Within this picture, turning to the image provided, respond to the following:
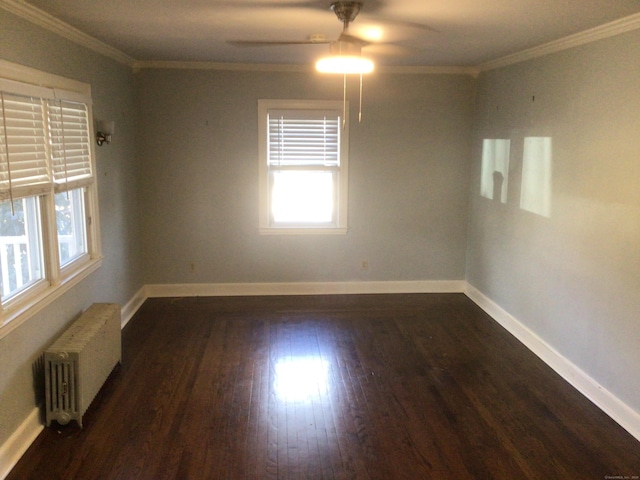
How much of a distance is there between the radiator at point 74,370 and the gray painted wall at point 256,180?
2.16 m

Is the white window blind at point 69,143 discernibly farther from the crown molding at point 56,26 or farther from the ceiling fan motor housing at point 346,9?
the ceiling fan motor housing at point 346,9

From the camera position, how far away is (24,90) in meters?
2.80

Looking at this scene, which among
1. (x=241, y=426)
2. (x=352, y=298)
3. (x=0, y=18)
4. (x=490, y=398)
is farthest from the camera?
(x=352, y=298)

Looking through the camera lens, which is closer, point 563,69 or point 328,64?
point 328,64

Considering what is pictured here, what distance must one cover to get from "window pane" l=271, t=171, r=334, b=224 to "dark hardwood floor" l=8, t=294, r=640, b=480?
123 centimetres

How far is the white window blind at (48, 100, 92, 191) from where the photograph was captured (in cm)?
326

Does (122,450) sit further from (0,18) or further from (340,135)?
(340,135)

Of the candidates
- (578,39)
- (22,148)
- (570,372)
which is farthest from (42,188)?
(570,372)

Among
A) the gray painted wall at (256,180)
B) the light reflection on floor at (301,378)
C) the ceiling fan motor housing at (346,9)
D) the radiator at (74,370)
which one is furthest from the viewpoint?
the gray painted wall at (256,180)

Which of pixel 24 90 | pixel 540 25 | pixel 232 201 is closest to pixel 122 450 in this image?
pixel 24 90

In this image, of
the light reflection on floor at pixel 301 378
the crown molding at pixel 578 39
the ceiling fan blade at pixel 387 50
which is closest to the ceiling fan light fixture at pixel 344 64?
the ceiling fan blade at pixel 387 50

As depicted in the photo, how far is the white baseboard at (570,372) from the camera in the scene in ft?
10.3

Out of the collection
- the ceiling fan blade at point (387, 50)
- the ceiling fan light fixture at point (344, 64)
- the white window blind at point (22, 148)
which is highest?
the ceiling fan blade at point (387, 50)

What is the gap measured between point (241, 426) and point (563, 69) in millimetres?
3336
